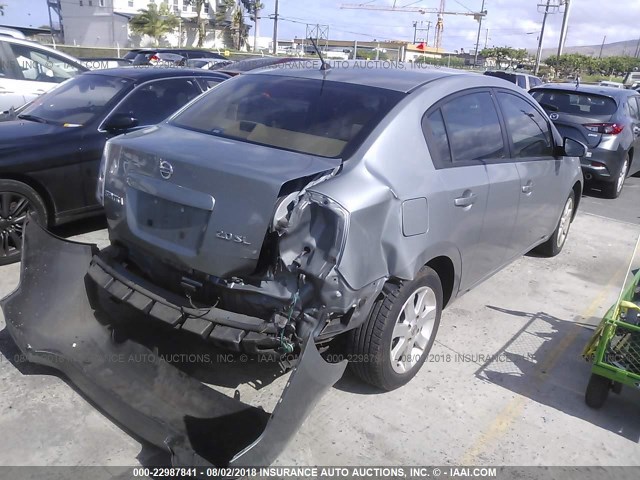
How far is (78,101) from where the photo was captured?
571 cm

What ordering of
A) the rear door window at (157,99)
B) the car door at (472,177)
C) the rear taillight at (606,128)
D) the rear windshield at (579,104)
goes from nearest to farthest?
the car door at (472,177) → the rear door window at (157,99) → the rear taillight at (606,128) → the rear windshield at (579,104)

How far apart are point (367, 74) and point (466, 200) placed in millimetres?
1076

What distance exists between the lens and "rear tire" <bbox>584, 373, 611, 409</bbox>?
338 cm

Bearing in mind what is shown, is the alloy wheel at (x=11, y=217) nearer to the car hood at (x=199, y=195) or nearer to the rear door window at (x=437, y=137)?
the car hood at (x=199, y=195)

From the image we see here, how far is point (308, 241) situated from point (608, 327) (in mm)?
1916

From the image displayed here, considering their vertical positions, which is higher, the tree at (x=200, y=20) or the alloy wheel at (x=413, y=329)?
the tree at (x=200, y=20)

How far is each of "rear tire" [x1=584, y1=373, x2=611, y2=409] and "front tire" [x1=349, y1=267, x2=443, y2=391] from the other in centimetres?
97

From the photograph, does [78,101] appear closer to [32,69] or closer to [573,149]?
[32,69]

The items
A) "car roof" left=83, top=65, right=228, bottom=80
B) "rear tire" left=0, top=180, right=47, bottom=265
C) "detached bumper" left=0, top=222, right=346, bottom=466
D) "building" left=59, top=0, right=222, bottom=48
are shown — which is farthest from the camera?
"building" left=59, top=0, right=222, bottom=48

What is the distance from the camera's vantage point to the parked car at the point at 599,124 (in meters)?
8.67

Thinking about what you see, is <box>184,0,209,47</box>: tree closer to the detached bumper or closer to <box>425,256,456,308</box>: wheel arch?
the detached bumper

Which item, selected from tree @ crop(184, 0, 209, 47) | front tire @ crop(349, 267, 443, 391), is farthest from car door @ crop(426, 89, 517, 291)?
tree @ crop(184, 0, 209, 47)

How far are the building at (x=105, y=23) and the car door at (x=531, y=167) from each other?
180 feet

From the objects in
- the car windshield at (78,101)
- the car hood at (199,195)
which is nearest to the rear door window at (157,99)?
the car windshield at (78,101)
